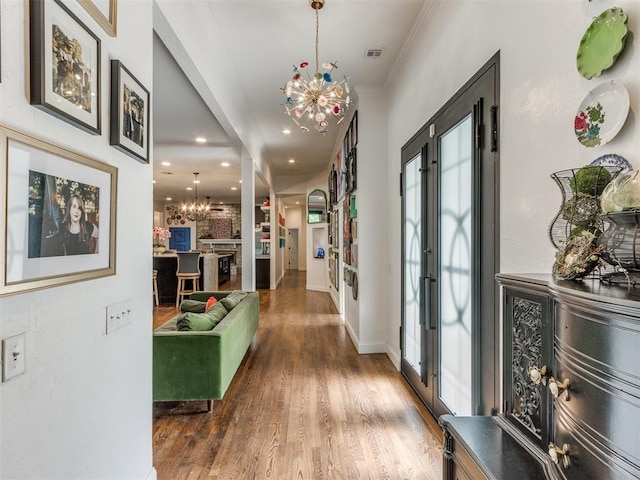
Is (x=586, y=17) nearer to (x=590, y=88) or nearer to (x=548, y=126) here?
(x=590, y=88)

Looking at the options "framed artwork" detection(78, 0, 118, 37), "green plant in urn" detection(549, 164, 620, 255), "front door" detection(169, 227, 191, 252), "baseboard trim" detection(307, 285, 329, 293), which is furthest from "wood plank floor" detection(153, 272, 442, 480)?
"front door" detection(169, 227, 191, 252)

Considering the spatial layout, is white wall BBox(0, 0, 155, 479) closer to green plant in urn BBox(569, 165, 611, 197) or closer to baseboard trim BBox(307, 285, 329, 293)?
green plant in urn BBox(569, 165, 611, 197)

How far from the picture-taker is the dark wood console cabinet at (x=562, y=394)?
717mm

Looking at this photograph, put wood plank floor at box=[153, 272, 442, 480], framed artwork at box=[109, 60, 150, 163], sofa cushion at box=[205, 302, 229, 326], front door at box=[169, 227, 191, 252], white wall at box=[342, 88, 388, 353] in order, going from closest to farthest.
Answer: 1. framed artwork at box=[109, 60, 150, 163]
2. wood plank floor at box=[153, 272, 442, 480]
3. sofa cushion at box=[205, 302, 229, 326]
4. white wall at box=[342, 88, 388, 353]
5. front door at box=[169, 227, 191, 252]

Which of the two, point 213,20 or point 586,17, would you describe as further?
point 213,20

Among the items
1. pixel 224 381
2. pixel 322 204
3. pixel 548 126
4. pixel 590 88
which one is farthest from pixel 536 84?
pixel 322 204

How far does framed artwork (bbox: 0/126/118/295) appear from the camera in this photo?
960 millimetres

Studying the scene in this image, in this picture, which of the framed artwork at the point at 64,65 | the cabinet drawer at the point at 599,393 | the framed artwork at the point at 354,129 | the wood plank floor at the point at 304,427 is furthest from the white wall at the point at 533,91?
the framed artwork at the point at 354,129

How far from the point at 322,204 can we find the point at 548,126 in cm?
837

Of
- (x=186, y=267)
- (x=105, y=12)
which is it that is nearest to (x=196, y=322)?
(x=105, y=12)

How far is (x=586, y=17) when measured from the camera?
4.10 feet

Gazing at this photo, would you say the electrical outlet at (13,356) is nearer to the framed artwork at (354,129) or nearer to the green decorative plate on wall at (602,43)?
the green decorative plate on wall at (602,43)

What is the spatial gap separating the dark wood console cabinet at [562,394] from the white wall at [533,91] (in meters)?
0.44

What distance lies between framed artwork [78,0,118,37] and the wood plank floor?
2.40 metres
